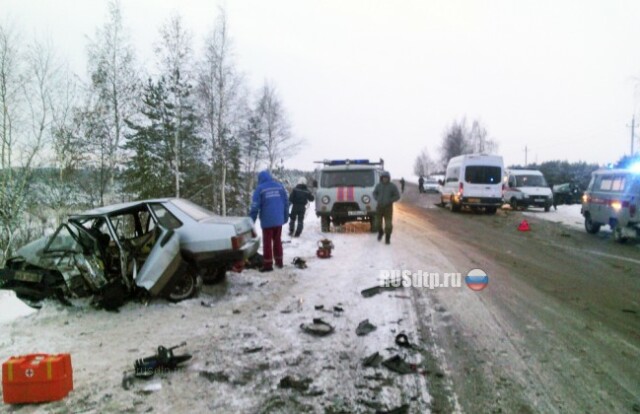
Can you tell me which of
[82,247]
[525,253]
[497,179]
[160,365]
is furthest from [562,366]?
[497,179]

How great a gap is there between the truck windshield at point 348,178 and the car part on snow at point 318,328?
9.44 m

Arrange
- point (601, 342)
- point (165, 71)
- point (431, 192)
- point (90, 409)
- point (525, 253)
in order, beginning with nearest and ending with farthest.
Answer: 1. point (90, 409)
2. point (601, 342)
3. point (525, 253)
4. point (165, 71)
5. point (431, 192)

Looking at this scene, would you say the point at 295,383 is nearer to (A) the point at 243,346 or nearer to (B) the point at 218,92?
(A) the point at 243,346

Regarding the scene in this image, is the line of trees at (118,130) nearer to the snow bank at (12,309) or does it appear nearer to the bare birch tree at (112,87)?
the bare birch tree at (112,87)

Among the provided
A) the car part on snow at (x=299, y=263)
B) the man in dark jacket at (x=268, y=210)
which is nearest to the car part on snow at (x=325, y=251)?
the car part on snow at (x=299, y=263)

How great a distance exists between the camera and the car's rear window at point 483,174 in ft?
68.1

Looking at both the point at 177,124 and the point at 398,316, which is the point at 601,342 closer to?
the point at 398,316

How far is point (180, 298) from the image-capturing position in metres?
6.32

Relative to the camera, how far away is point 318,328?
4.90 metres

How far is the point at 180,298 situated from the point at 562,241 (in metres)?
10.8

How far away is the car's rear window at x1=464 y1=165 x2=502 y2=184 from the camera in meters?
20.8

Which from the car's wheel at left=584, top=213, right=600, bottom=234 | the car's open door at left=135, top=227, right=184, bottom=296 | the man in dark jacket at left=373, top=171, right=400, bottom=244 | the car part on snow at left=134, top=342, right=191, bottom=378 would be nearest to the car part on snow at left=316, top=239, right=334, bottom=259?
the man in dark jacket at left=373, top=171, right=400, bottom=244

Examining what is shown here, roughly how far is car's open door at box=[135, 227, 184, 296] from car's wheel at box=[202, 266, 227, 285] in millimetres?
1209

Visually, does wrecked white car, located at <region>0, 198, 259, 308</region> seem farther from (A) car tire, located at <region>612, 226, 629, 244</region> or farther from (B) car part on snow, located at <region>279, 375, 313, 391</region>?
(A) car tire, located at <region>612, 226, 629, 244</region>
